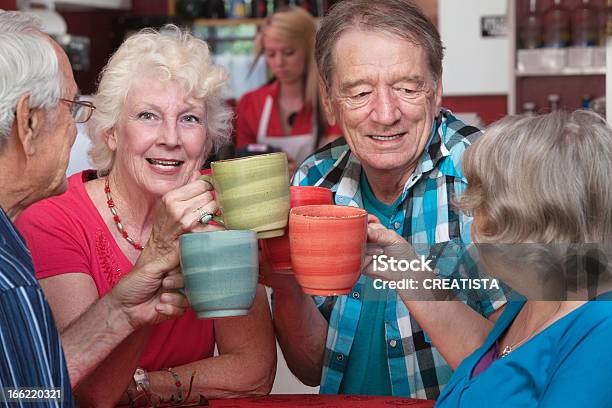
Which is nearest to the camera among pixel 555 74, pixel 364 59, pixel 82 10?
pixel 364 59

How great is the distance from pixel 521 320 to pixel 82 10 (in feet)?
17.6

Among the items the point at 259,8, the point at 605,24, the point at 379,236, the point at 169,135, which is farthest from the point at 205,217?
the point at 259,8

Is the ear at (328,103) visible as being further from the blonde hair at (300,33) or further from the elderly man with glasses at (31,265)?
the blonde hair at (300,33)

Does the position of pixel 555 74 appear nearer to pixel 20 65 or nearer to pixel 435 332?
pixel 435 332

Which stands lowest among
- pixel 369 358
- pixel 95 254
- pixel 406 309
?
pixel 369 358

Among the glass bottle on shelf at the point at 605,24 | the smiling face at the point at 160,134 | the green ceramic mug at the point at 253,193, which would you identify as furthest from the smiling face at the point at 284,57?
the green ceramic mug at the point at 253,193

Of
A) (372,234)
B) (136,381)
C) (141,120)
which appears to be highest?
(141,120)

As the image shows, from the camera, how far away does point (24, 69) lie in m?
1.10

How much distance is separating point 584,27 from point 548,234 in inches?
154

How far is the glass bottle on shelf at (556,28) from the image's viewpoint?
4645 millimetres

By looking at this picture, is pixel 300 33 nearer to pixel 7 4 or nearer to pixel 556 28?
pixel 556 28

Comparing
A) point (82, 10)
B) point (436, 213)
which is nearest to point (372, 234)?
point (436, 213)

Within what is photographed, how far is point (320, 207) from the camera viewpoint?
1.12 metres

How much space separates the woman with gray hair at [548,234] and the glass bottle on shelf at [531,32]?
12.4 feet
